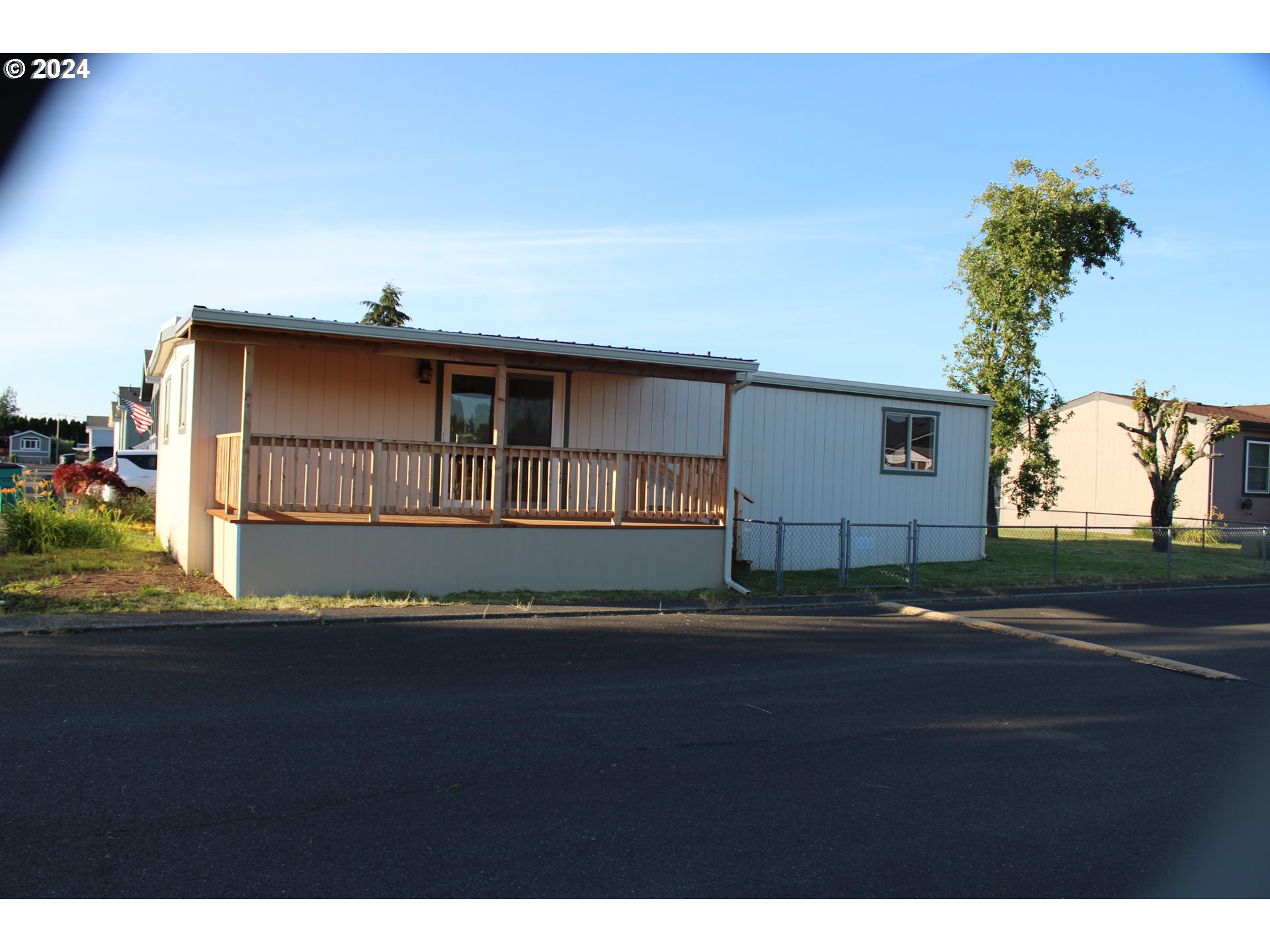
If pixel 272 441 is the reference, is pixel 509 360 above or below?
above

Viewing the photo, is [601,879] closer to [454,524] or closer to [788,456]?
[454,524]

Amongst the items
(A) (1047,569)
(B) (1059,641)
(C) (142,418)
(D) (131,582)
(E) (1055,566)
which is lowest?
(B) (1059,641)

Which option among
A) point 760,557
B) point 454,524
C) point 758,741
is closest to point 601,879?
point 758,741

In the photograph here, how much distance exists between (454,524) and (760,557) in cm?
583

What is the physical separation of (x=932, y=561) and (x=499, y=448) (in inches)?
349

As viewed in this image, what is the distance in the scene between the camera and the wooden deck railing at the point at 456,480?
35.9 feet

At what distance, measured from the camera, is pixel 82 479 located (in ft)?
61.2

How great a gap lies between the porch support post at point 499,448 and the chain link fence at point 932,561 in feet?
12.0

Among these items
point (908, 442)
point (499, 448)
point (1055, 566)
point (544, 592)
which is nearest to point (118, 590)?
point (499, 448)

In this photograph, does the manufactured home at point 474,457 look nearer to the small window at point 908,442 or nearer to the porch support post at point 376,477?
the porch support post at point 376,477

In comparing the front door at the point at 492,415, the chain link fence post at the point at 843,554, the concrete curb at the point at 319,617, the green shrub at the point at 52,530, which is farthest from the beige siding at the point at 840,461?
the green shrub at the point at 52,530

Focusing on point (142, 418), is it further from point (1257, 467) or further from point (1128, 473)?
point (1257, 467)

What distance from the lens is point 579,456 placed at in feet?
40.1

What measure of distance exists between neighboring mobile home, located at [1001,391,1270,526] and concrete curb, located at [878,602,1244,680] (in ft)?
49.6
